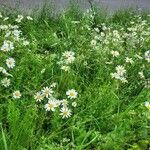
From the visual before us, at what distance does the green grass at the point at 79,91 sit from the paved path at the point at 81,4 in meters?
0.85

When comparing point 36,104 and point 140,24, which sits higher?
point 140,24

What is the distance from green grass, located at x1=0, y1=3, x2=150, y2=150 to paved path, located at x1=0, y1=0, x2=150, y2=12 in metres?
0.85

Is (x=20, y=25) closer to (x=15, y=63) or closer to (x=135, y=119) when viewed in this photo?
(x=15, y=63)

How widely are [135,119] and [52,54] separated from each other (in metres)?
1.13

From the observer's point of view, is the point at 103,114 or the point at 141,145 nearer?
the point at 141,145

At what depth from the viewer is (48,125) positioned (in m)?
3.89

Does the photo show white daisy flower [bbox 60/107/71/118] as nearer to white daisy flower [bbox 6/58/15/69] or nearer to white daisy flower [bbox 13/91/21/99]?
white daisy flower [bbox 13/91/21/99]

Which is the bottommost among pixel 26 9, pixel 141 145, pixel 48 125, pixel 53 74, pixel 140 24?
pixel 141 145

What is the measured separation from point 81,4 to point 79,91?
284cm

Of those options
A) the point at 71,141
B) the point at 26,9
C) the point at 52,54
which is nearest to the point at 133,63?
the point at 52,54

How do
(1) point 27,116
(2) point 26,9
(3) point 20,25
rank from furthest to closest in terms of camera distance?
(2) point 26,9 → (3) point 20,25 → (1) point 27,116

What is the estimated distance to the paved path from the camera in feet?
21.9

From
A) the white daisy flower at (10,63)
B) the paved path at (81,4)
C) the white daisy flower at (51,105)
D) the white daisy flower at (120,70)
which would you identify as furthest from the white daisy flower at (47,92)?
the paved path at (81,4)

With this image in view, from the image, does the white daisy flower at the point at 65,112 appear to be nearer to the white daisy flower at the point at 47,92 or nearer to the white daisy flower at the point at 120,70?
the white daisy flower at the point at 47,92
